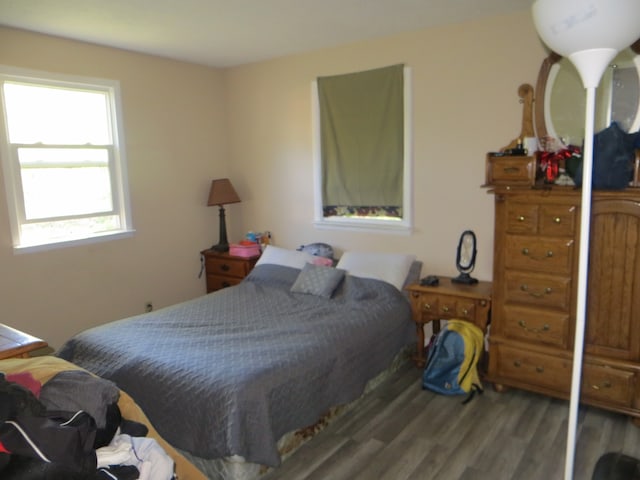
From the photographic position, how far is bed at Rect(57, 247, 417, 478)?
2.12 metres

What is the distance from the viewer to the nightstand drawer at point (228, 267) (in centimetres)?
423

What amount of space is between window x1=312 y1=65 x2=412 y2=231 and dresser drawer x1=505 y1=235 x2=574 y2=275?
40.7 inches

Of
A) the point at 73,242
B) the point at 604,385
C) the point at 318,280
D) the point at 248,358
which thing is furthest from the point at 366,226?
the point at 73,242

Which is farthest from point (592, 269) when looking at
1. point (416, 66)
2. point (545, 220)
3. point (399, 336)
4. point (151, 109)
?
point (151, 109)

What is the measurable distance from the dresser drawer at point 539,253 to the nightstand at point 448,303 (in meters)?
0.34

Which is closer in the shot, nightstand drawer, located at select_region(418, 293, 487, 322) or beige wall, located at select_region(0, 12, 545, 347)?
nightstand drawer, located at select_region(418, 293, 487, 322)

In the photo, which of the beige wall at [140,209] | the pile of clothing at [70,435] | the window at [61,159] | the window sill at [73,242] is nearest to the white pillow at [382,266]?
the beige wall at [140,209]

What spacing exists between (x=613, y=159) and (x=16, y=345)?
9.27 feet

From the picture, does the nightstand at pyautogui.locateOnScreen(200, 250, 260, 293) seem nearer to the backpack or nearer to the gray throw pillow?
the gray throw pillow

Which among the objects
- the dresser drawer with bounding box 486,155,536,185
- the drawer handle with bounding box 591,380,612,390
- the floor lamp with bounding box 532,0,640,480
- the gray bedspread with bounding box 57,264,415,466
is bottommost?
the drawer handle with bounding box 591,380,612,390

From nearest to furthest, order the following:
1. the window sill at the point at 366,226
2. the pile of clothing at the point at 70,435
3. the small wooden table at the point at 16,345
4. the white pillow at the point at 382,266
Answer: the pile of clothing at the point at 70,435 → the small wooden table at the point at 16,345 → the white pillow at the point at 382,266 → the window sill at the point at 366,226

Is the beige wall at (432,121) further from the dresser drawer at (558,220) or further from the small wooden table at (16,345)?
the small wooden table at (16,345)

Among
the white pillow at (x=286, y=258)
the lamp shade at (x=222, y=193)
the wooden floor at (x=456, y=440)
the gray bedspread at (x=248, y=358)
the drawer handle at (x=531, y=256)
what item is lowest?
the wooden floor at (x=456, y=440)

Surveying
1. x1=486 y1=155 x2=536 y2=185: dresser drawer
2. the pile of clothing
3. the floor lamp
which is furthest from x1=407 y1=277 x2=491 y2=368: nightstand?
the pile of clothing
